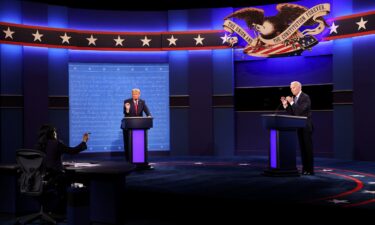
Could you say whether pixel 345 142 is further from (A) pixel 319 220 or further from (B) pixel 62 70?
(B) pixel 62 70

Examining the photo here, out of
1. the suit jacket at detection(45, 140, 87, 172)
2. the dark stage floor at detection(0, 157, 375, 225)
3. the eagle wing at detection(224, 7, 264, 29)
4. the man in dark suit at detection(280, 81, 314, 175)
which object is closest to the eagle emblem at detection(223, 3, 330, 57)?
the eagle wing at detection(224, 7, 264, 29)

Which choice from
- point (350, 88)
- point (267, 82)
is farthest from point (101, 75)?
point (350, 88)

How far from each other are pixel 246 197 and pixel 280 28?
21.2 ft

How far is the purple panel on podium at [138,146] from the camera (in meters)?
8.94

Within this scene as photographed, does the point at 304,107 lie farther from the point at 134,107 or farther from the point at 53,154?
the point at 53,154

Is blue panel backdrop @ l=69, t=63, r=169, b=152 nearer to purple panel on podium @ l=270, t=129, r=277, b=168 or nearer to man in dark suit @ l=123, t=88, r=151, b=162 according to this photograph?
man in dark suit @ l=123, t=88, r=151, b=162

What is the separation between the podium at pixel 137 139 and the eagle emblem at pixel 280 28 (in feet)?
12.9

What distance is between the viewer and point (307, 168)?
26.1 feet

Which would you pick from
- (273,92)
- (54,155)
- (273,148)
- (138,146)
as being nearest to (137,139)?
(138,146)

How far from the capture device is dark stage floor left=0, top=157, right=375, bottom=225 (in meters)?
4.90

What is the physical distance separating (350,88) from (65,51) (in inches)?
277

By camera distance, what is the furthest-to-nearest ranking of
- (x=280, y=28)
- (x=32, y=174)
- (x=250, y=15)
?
1. (x=250, y=15)
2. (x=280, y=28)
3. (x=32, y=174)

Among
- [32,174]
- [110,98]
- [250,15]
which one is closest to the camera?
[32,174]

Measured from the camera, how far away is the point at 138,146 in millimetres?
8969
